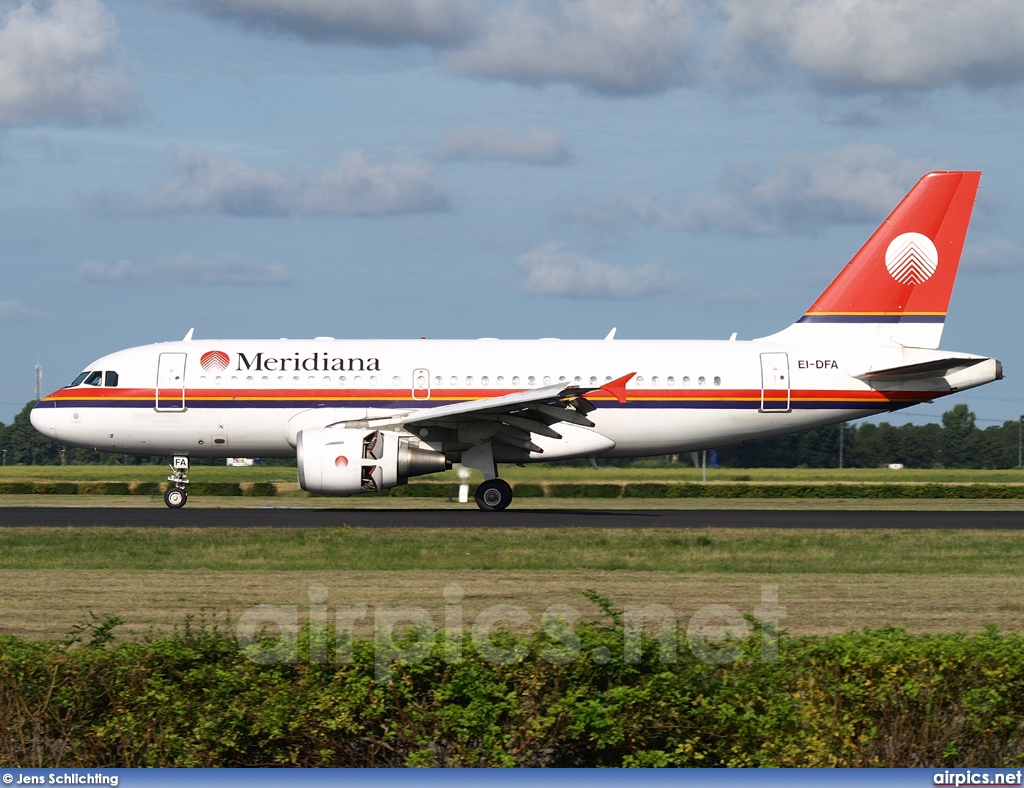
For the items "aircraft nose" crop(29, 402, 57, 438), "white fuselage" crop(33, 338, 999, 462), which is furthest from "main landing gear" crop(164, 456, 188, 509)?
"aircraft nose" crop(29, 402, 57, 438)

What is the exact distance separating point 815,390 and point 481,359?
8.40 metres

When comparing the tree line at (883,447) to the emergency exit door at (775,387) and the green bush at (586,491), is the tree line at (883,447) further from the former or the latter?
the emergency exit door at (775,387)

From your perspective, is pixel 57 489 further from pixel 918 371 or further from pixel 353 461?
pixel 918 371

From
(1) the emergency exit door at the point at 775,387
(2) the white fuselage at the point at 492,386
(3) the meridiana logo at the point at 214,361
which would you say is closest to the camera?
(2) the white fuselage at the point at 492,386

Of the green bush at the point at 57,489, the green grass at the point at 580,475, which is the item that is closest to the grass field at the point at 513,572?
the green grass at the point at 580,475

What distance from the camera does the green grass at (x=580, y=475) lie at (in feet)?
151

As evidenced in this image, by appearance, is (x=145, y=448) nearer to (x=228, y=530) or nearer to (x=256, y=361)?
(x=256, y=361)

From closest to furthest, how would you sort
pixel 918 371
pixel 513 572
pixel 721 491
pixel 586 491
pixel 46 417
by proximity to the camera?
1. pixel 513 572
2. pixel 918 371
3. pixel 46 417
4. pixel 586 491
5. pixel 721 491

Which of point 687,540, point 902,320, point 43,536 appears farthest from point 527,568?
point 902,320

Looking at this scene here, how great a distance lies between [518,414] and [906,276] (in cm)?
1132

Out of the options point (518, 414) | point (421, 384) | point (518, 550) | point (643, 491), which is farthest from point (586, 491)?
point (518, 550)

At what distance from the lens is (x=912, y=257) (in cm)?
3209

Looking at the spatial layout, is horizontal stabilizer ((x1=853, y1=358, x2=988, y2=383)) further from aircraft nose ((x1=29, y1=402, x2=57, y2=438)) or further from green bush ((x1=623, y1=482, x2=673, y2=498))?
aircraft nose ((x1=29, y1=402, x2=57, y2=438))

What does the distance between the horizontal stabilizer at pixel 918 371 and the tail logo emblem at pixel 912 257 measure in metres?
2.98
